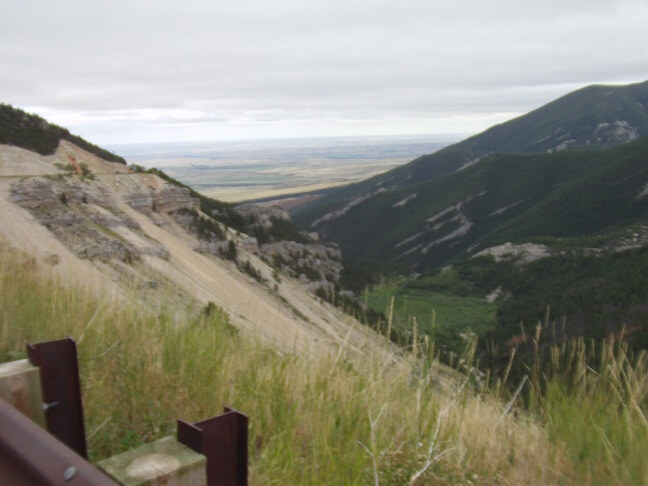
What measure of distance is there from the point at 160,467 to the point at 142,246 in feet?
75.6

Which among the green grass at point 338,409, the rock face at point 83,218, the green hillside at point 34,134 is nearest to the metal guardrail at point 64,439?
the green grass at point 338,409

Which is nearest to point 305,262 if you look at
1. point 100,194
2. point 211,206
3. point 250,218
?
point 250,218

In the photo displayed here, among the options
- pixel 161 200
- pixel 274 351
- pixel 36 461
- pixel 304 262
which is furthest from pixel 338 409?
pixel 304 262

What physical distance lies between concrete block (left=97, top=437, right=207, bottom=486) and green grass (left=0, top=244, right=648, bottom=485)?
1133 millimetres

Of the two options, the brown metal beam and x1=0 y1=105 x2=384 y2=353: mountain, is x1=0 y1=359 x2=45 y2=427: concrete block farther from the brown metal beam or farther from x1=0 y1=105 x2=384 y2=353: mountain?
x1=0 y1=105 x2=384 y2=353: mountain

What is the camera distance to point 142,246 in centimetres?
2395

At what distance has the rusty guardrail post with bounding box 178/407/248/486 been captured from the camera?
2.24 metres

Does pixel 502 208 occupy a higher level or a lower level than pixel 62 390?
lower

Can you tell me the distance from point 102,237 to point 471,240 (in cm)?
14954

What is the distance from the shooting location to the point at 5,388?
265 cm

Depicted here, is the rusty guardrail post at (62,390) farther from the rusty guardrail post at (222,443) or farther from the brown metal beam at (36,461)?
the rusty guardrail post at (222,443)

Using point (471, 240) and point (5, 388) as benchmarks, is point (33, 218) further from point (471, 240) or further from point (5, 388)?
point (471, 240)

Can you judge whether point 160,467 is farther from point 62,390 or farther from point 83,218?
point 83,218

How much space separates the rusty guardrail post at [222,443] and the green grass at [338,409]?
93cm
